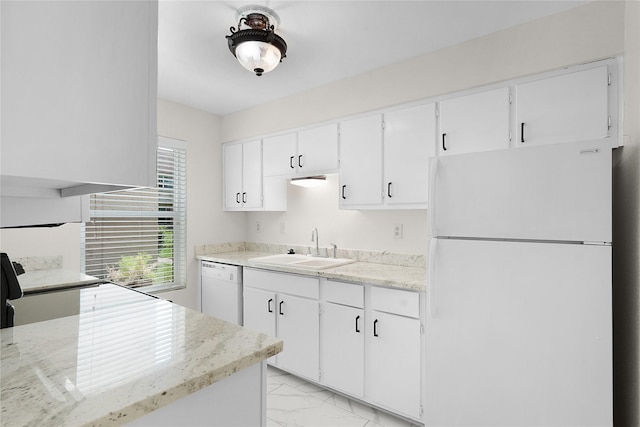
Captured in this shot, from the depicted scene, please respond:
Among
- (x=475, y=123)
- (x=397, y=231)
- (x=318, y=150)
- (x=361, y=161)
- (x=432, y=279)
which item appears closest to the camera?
(x=432, y=279)

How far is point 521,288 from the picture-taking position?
5.31ft

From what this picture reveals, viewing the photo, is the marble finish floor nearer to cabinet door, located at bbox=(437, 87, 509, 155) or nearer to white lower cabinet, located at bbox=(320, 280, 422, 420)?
white lower cabinet, located at bbox=(320, 280, 422, 420)

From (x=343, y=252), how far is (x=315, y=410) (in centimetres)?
136

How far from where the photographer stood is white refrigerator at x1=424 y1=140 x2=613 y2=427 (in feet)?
4.84

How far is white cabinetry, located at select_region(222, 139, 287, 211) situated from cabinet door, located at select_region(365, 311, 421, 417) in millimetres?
1731

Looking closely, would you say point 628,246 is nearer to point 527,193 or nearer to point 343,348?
point 527,193

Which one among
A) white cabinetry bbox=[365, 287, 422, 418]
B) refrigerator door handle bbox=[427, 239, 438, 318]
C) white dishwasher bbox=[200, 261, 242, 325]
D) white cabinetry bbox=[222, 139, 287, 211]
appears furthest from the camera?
white cabinetry bbox=[222, 139, 287, 211]

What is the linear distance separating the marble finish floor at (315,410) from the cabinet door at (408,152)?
4.89 feet

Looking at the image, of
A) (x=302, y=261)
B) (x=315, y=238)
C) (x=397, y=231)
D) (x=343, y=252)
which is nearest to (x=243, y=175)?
(x=315, y=238)

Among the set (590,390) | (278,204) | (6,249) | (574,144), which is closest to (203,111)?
(278,204)

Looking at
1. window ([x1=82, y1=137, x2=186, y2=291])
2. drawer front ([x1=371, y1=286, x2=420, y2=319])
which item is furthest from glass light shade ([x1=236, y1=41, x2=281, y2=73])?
drawer front ([x1=371, y1=286, x2=420, y2=319])

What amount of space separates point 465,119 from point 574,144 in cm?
86

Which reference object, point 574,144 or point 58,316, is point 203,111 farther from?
point 574,144

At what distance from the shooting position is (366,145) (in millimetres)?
2777
